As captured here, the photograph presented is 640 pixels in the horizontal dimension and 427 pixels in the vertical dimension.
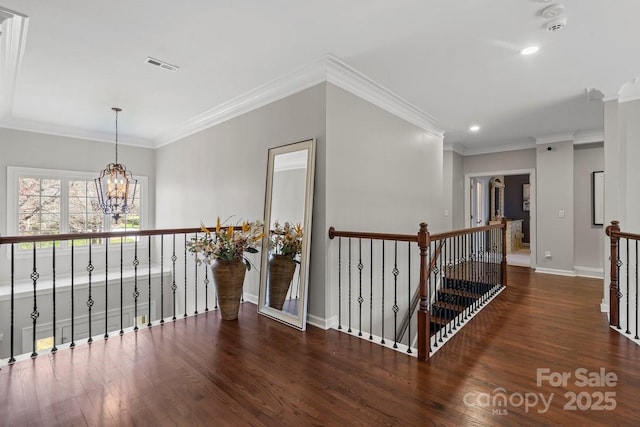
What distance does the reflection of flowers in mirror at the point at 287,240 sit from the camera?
3.28 meters

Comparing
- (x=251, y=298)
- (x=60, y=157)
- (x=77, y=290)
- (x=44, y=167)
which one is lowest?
(x=77, y=290)

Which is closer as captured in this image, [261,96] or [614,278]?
[614,278]

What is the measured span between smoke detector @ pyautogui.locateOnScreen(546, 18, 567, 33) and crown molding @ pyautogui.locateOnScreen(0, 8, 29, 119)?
3966 mm

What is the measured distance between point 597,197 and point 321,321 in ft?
19.3

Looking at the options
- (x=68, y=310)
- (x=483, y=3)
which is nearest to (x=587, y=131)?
(x=483, y=3)

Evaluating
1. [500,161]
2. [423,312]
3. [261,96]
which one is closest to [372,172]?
[261,96]

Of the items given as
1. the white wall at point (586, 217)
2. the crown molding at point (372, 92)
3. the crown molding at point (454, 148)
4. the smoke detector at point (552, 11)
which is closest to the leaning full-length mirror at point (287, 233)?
the crown molding at point (372, 92)

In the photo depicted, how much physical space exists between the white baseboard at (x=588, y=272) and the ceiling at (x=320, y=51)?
2.91m

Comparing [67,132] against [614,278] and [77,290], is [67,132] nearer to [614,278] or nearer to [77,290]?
[77,290]

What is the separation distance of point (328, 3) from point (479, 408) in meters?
2.83

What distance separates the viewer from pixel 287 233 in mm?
3348

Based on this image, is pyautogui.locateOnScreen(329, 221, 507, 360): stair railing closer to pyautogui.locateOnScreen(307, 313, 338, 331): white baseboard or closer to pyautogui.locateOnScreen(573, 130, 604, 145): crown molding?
pyautogui.locateOnScreen(307, 313, 338, 331): white baseboard

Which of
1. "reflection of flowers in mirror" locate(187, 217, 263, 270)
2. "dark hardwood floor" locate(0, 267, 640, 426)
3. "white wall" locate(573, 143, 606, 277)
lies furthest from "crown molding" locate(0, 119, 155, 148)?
"white wall" locate(573, 143, 606, 277)

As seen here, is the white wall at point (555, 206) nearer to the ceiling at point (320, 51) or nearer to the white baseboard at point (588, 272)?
the white baseboard at point (588, 272)
